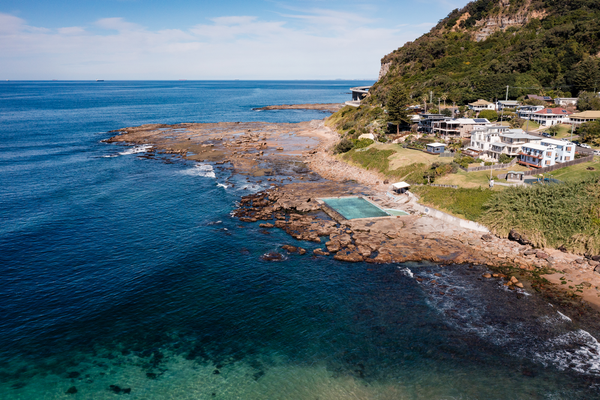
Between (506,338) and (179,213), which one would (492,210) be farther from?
(179,213)

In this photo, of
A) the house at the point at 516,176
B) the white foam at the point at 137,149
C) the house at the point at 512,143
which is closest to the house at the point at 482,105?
the house at the point at 512,143

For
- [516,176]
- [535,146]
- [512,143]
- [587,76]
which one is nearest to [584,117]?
[512,143]

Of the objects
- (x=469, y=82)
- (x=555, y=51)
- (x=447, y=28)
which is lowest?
(x=469, y=82)

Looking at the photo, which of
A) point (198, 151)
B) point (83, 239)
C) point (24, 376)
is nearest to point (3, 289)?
point (83, 239)

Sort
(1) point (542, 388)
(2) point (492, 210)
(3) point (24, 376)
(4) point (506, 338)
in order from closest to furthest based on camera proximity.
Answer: (1) point (542, 388) < (3) point (24, 376) < (4) point (506, 338) < (2) point (492, 210)

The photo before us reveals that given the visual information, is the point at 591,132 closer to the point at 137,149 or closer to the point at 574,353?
the point at 574,353

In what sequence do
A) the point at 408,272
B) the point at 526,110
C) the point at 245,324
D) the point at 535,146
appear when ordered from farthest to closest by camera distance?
the point at 526,110 → the point at 535,146 → the point at 408,272 → the point at 245,324
